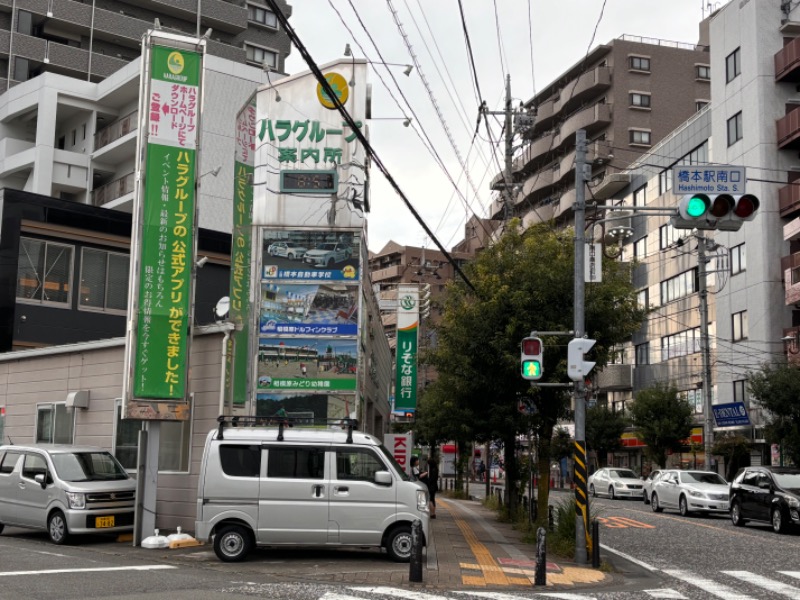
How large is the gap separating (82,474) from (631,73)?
58.8 meters

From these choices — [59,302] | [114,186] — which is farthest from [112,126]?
[59,302]

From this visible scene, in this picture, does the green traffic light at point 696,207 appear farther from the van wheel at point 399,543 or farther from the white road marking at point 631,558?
the van wheel at point 399,543

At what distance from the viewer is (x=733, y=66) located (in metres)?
47.2

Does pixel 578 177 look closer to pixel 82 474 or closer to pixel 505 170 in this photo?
pixel 82 474

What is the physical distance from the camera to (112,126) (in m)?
48.6

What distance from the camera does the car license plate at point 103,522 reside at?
17047 millimetres

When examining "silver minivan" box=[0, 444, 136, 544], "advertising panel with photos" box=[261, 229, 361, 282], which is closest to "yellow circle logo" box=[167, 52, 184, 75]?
"advertising panel with photos" box=[261, 229, 361, 282]

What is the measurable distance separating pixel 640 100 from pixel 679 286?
1970cm

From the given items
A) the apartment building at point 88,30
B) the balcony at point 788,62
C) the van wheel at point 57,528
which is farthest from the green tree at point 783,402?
the apartment building at point 88,30

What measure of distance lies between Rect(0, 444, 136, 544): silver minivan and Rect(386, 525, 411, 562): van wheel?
565cm

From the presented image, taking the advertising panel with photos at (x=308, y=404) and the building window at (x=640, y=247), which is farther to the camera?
the building window at (x=640, y=247)

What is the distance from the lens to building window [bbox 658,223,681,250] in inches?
2158

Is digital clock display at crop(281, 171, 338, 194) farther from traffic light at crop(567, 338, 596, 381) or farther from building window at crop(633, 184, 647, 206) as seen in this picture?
building window at crop(633, 184, 647, 206)

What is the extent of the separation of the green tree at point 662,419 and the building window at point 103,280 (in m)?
27.9
